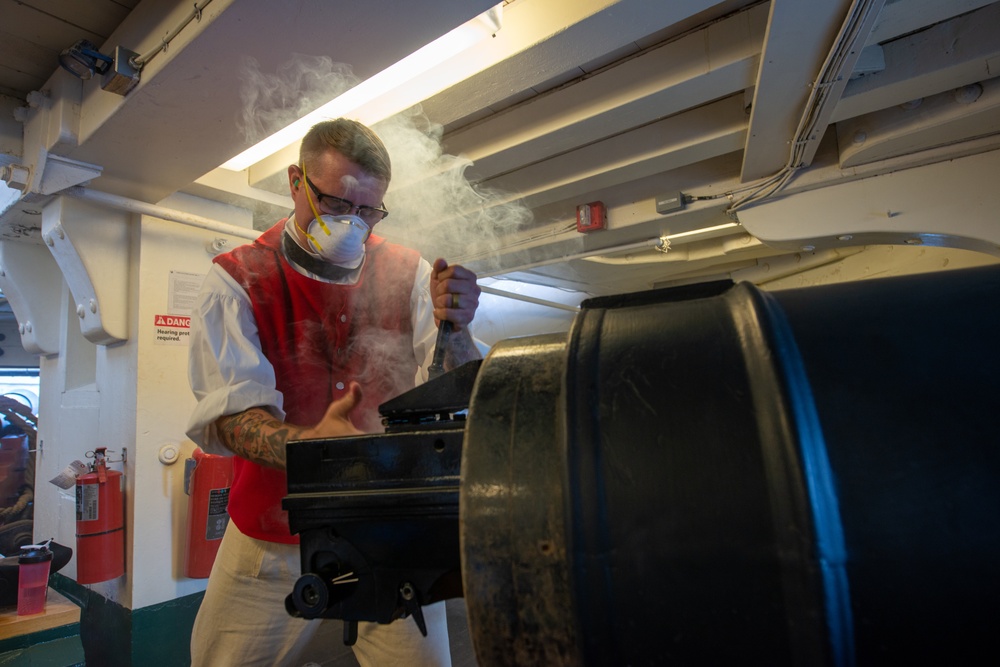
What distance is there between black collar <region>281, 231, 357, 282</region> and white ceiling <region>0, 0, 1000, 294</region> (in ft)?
1.91

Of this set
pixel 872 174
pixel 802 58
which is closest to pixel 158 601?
pixel 802 58

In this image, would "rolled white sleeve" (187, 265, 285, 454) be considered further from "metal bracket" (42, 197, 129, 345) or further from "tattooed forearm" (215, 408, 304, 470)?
"metal bracket" (42, 197, 129, 345)

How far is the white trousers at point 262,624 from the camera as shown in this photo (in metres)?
1.41

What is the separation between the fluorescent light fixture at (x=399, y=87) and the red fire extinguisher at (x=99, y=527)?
1.79 m

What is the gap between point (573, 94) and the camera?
235 centimetres

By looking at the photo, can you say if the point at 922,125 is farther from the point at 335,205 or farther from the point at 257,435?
the point at 257,435

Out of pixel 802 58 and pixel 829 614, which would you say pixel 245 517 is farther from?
pixel 802 58

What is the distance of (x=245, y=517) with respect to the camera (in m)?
1.46

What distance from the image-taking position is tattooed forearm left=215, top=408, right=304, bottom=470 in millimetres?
1250

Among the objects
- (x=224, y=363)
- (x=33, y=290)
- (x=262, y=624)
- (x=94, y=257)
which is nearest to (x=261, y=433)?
(x=224, y=363)

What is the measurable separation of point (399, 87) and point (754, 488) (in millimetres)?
2178

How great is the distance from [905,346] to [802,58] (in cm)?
191

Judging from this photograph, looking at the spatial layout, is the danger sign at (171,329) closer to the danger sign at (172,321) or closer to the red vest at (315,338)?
the danger sign at (172,321)

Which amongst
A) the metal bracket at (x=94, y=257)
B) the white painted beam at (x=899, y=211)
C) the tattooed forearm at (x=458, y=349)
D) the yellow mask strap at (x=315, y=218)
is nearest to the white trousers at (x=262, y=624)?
the tattooed forearm at (x=458, y=349)
